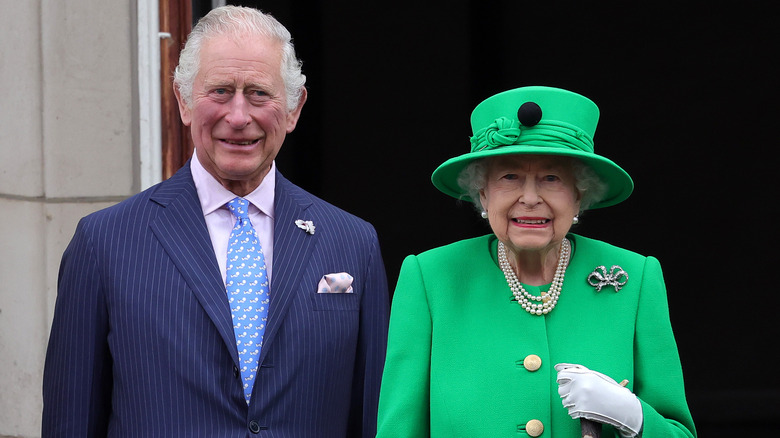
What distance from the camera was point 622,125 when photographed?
634 centimetres

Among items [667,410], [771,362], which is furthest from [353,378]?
[771,362]

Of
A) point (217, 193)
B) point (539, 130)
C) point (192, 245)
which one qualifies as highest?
point (539, 130)

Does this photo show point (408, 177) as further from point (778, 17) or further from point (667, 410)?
point (667, 410)

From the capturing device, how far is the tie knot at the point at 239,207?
9.31ft

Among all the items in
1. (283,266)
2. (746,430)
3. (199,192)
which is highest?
(199,192)

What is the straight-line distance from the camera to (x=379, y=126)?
6230mm

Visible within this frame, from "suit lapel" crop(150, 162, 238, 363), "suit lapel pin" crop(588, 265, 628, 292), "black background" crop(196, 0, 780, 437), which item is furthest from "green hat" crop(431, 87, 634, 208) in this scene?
"black background" crop(196, 0, 780, 437)

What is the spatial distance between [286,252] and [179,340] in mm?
341

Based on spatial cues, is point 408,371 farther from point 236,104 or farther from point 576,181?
point 236,104

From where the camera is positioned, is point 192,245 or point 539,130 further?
point 192,245

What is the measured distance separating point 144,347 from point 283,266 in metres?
0.38

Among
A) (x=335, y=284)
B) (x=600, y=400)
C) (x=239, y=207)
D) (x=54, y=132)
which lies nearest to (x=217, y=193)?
(x=239, y=207)

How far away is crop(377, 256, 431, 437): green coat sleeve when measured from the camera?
239 cm

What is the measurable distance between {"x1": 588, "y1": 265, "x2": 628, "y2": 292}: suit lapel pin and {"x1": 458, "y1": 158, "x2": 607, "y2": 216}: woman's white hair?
0.14 metres
